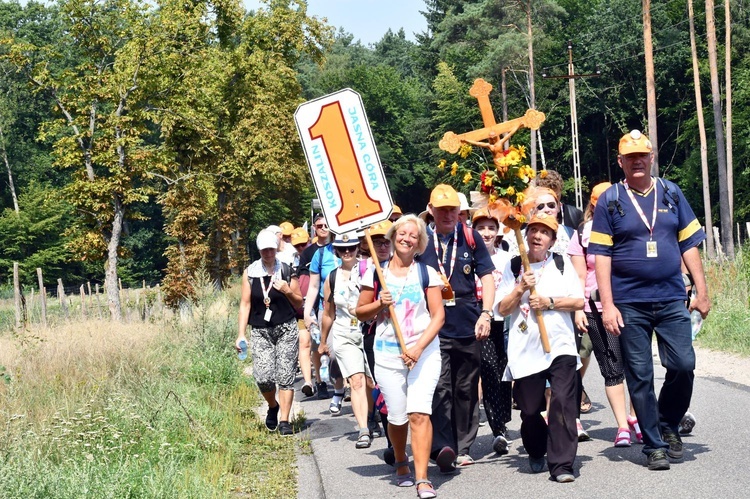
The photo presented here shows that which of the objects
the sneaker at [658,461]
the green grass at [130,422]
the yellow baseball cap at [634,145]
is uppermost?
the yellow baseball cap at [634,145]

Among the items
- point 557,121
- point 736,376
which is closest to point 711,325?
point 736,376

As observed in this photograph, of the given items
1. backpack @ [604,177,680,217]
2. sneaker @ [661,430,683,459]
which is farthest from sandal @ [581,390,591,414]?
backpack @ [604,177,680,217]

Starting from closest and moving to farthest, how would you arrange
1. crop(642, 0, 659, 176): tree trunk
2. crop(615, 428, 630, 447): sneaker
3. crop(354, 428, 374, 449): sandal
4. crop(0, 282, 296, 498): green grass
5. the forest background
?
crop(0, 282, 296, 498): green grass < crop(615, 428, 630, 447): sneaker < crop(354, 428, 374, 449): sandal < the forest background < crop(642, 0, 659, 176): tree trunk

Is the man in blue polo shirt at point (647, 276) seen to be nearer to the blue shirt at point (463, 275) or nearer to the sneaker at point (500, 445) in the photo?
the blue shirt at point (463, 275)

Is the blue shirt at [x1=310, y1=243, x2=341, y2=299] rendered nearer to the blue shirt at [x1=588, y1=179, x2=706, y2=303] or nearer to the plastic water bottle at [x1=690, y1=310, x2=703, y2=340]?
the plastic water bottle at [x1=690, y1=310, x2=703, y2=340]

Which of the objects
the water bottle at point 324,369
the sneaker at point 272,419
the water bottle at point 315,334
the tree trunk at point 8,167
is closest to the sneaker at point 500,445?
the sneaker at point 272,419

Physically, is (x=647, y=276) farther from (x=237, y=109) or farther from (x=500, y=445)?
(x=237, y=109)

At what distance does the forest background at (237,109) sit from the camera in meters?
30.2

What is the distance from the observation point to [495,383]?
9.03 m

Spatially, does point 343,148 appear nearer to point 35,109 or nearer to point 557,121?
point 557,121

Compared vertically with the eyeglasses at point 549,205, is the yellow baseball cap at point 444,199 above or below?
above

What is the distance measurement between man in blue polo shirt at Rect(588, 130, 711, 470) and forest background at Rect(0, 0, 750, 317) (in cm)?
2039

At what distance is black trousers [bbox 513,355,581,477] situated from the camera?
24.7ft

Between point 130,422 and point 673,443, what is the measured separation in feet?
13.9
